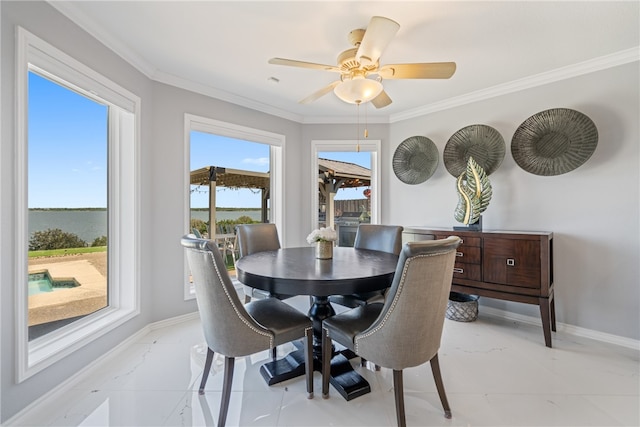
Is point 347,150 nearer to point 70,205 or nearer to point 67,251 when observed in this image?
point 70,205

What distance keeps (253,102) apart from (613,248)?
152 inches

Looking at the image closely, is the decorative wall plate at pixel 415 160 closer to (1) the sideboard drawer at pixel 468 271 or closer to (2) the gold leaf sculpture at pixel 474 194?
(2) the gold leaf sculpture at pixel 474 194

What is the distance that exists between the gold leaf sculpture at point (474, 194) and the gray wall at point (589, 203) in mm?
373

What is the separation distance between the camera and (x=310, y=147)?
4.03 meters

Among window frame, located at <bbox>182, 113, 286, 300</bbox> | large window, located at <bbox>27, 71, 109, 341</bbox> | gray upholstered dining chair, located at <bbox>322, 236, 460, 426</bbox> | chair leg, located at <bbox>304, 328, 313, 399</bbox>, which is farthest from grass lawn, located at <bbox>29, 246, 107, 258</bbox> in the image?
gray upholstered dining chair, located at <bbox>322, 236, 460, 426</bbox>

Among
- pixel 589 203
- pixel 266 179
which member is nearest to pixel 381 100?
pixel 266 179

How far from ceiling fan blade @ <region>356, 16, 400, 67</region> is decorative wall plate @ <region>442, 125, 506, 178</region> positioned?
186 cm

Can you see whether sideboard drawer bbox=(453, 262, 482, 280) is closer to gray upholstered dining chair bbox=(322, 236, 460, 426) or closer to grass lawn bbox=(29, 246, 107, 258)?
gray upholstered dining chair bbox=(322, 236, 460, 426)

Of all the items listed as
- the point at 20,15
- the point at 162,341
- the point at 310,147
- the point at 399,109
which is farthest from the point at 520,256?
the point at 20,15

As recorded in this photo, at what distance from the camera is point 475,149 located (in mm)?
3156

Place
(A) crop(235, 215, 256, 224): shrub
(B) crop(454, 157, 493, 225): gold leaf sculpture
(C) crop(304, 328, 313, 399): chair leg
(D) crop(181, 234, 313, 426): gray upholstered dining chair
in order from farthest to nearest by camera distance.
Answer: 1. (A) crop(235, 215, 256, 224): shrub
2. (B) crop(454, 157, 493, 225): gold leaf sculpture
3. (C) crop(304, 328, 313, 399): chair leg
4. (D) crop(181, 234, 313, 426): gray upholstered dining chair

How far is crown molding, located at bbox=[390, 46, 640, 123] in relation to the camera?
2.40m

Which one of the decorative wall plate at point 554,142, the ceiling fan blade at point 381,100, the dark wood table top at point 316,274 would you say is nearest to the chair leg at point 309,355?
the dark wood table top at point 316,274

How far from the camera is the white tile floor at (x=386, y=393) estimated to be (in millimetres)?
1600
